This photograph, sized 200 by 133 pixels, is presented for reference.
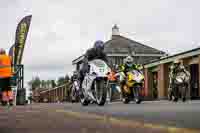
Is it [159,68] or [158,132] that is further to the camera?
[159,68]

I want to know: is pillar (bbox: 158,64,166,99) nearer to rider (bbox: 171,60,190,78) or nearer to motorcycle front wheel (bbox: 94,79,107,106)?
rider (bbox: 171,60,190,78)

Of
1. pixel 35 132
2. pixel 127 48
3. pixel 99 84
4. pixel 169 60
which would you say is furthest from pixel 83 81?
pixel 127 48

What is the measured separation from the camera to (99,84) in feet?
41.9

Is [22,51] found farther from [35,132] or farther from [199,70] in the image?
[35,132]

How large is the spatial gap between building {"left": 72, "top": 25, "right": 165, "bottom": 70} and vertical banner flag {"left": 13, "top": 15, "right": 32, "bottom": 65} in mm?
27626

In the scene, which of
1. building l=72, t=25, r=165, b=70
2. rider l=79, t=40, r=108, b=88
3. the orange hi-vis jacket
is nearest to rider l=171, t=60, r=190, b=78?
rider l=79, t=40, r=108, b=88

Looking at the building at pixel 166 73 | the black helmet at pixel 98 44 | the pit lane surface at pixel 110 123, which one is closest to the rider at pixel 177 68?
the black helmet at pixel 98 44

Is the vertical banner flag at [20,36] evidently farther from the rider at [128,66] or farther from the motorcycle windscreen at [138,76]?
the motorcycle windscreen at [138,76]

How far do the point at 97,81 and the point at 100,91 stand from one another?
261 millimetres

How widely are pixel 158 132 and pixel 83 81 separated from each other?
9.85 metres

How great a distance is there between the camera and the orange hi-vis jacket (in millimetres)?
12889

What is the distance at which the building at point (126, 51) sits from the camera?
6347 centimetres

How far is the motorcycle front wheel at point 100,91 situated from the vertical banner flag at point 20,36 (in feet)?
61.9

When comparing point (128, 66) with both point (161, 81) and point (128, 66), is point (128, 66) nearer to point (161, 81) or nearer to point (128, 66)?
point (128, 66)
